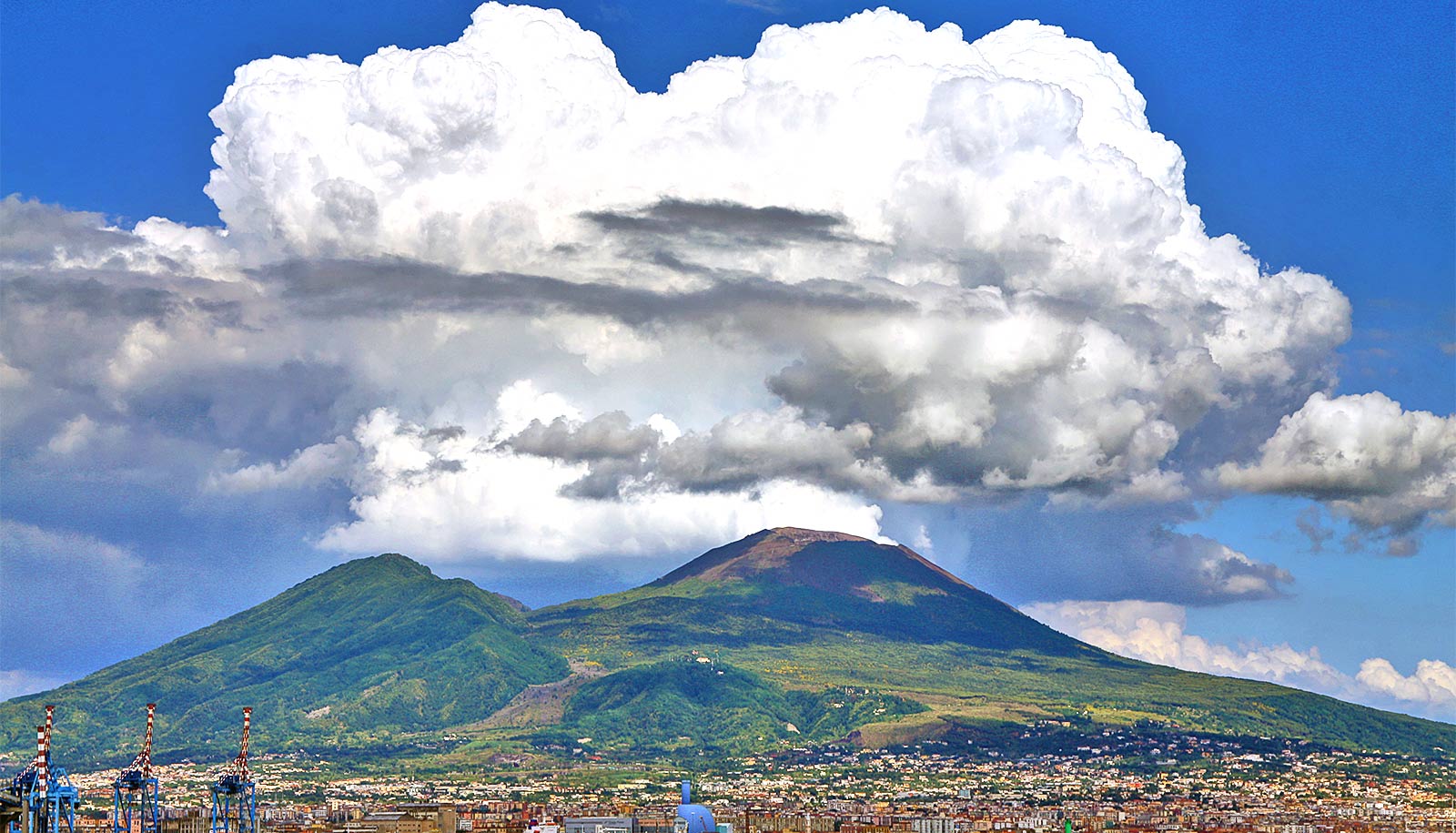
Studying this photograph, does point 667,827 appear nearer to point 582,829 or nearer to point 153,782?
point 582,829

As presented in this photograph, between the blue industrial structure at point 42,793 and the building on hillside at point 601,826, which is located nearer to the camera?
the blue industrial structure at point 42,793

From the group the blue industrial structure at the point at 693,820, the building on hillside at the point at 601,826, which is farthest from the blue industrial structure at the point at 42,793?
the blue industrial structure at the point at 693,820

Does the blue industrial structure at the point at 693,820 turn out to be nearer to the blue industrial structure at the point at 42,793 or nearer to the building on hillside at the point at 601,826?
the building on hillside at the point at 601,826

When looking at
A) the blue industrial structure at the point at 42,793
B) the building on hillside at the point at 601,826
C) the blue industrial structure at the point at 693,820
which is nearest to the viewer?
the blue industrial structure at the point at 42,793

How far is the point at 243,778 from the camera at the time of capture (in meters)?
179

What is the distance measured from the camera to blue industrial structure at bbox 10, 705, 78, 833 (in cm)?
12350

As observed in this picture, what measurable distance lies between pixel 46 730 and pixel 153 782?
6322 centimetres

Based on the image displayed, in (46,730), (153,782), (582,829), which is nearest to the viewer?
(46,730)

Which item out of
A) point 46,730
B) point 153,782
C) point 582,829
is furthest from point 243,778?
point 46,730

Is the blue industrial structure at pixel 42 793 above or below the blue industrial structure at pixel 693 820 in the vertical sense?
above

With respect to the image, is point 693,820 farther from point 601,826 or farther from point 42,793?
point 42,793

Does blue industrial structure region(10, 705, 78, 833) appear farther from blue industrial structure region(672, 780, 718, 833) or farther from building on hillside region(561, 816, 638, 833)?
blue industrial structure region(672, 780, 718, 833)

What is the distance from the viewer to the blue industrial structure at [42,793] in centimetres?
12350

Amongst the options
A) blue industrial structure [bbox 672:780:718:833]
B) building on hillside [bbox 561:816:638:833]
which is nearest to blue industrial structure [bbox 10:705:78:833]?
building on hillside [bbox 561:816:638:833]
